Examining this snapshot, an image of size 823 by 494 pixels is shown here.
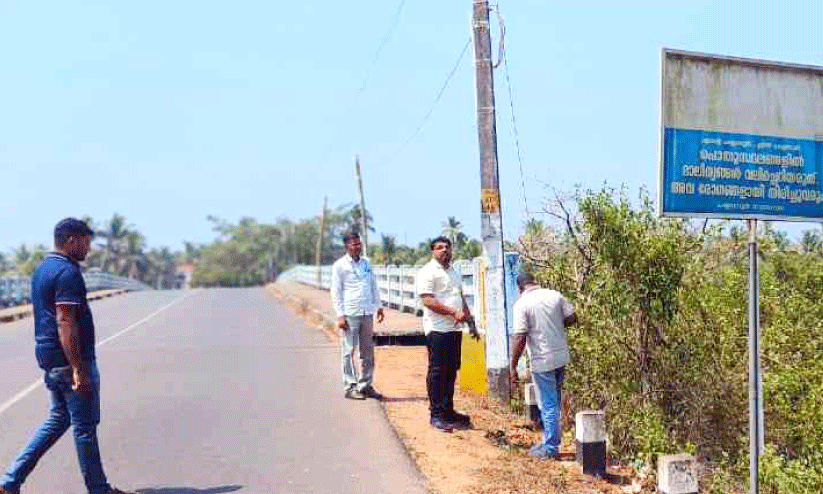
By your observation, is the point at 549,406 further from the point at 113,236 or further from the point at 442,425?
the point at 113,236

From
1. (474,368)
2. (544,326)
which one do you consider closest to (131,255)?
(474,368)

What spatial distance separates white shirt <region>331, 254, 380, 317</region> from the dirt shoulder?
988mm

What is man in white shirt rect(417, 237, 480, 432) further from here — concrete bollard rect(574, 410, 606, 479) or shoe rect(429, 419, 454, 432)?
concrete bollard rect(574, 410, 606, 479)

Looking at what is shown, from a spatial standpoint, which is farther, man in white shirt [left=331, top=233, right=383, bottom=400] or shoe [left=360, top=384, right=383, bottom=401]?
shoe [left=360, top=384, right=383, bottom=401]

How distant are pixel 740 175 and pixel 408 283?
14191 millimetres

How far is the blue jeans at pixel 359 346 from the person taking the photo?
8.63 meters

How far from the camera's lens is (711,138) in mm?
5375

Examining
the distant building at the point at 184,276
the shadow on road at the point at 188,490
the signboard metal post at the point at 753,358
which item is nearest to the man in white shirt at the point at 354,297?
the shadow on road at the point at 188,490

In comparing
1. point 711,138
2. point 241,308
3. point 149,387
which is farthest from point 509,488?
point 241,308

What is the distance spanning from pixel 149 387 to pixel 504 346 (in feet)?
14.1

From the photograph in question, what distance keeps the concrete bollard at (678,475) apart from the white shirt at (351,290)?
145 inches

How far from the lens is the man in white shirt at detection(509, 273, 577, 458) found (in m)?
6.82

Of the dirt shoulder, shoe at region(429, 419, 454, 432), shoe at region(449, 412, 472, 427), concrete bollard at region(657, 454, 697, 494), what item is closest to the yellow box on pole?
the dirt shoulder

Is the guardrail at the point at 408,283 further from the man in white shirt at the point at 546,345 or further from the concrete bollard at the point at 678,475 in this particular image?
the concrete bollard at the point at 678,475
